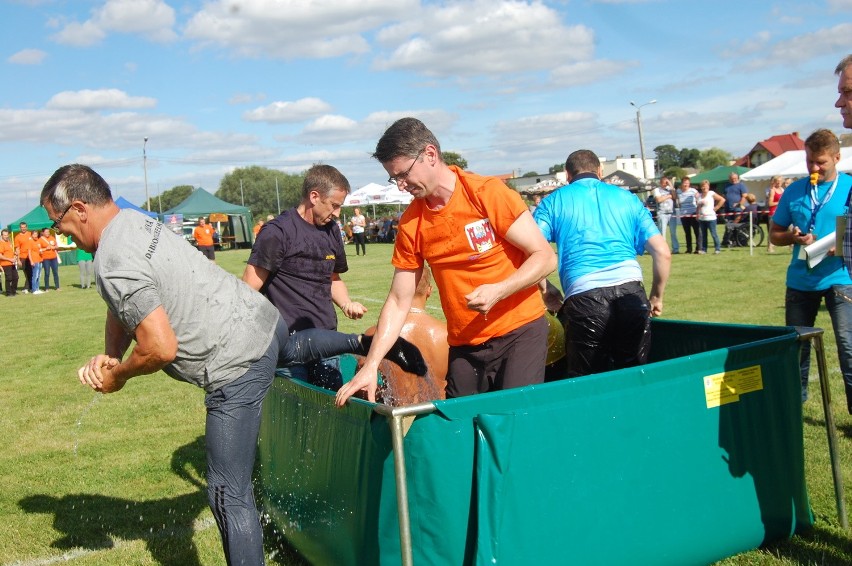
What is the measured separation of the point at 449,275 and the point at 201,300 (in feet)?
3.92

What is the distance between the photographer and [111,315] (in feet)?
12.1

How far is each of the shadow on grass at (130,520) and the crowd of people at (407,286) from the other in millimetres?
1168

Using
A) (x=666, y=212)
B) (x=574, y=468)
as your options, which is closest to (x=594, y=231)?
(x=574, y=468)

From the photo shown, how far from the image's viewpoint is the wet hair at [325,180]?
5004 millimetres

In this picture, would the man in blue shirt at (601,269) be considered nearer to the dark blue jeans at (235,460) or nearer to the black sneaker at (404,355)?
the black sneaker at (404,355)

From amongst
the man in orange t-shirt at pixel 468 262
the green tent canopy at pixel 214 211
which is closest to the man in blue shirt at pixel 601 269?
the man in orange t-shirt at pixel 468 262

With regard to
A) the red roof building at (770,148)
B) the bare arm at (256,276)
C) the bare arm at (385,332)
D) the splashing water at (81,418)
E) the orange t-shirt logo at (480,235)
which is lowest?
the splashing water at (81,418)

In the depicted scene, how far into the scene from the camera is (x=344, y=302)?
5379mm

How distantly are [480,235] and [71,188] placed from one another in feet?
5.78

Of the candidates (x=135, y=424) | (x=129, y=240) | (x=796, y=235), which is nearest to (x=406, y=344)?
(x=129, y=240)

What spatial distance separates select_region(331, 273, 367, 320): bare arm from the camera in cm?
533

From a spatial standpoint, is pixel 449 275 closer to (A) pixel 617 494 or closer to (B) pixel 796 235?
(A) pixel 617 494

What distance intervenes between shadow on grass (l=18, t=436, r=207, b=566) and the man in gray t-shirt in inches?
50.3

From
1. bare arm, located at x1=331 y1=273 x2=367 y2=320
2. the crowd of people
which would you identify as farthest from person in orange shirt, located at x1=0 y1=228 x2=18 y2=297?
the crowd of people
